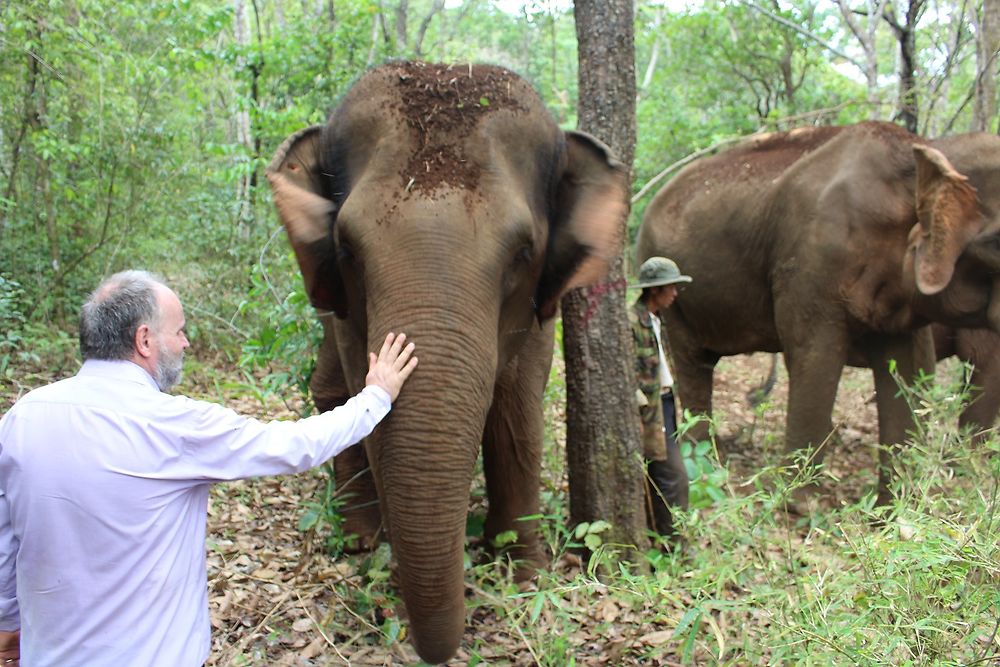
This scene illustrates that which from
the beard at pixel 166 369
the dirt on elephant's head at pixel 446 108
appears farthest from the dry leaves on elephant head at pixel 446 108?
the beard at pixel 166 369

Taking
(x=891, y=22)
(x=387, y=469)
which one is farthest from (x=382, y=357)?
(x=891, y=22)

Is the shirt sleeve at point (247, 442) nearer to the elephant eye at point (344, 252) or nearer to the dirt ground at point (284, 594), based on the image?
the elephant eye at point (344, 252)

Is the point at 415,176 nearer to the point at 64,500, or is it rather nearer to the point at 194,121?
the point at 64,500

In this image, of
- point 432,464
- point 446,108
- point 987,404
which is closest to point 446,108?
point 446,108

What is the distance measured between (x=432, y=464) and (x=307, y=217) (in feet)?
4.32

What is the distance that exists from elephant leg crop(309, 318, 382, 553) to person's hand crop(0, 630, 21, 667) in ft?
7.76

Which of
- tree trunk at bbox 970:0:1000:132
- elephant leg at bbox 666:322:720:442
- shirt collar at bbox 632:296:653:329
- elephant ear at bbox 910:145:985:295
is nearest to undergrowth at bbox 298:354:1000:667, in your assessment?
shirt collar at bbox 632:296:653:329

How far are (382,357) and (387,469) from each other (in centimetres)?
40

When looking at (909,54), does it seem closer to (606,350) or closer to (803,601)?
(606,350)

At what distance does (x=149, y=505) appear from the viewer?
2271 mm

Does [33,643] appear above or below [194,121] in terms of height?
below

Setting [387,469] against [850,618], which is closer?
[850,618]

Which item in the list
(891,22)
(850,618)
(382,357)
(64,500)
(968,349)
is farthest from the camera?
(891,22)

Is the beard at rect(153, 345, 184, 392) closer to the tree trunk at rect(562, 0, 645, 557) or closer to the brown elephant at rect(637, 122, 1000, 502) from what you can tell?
the tree trunk at rect(562, 0, 645, 557)
